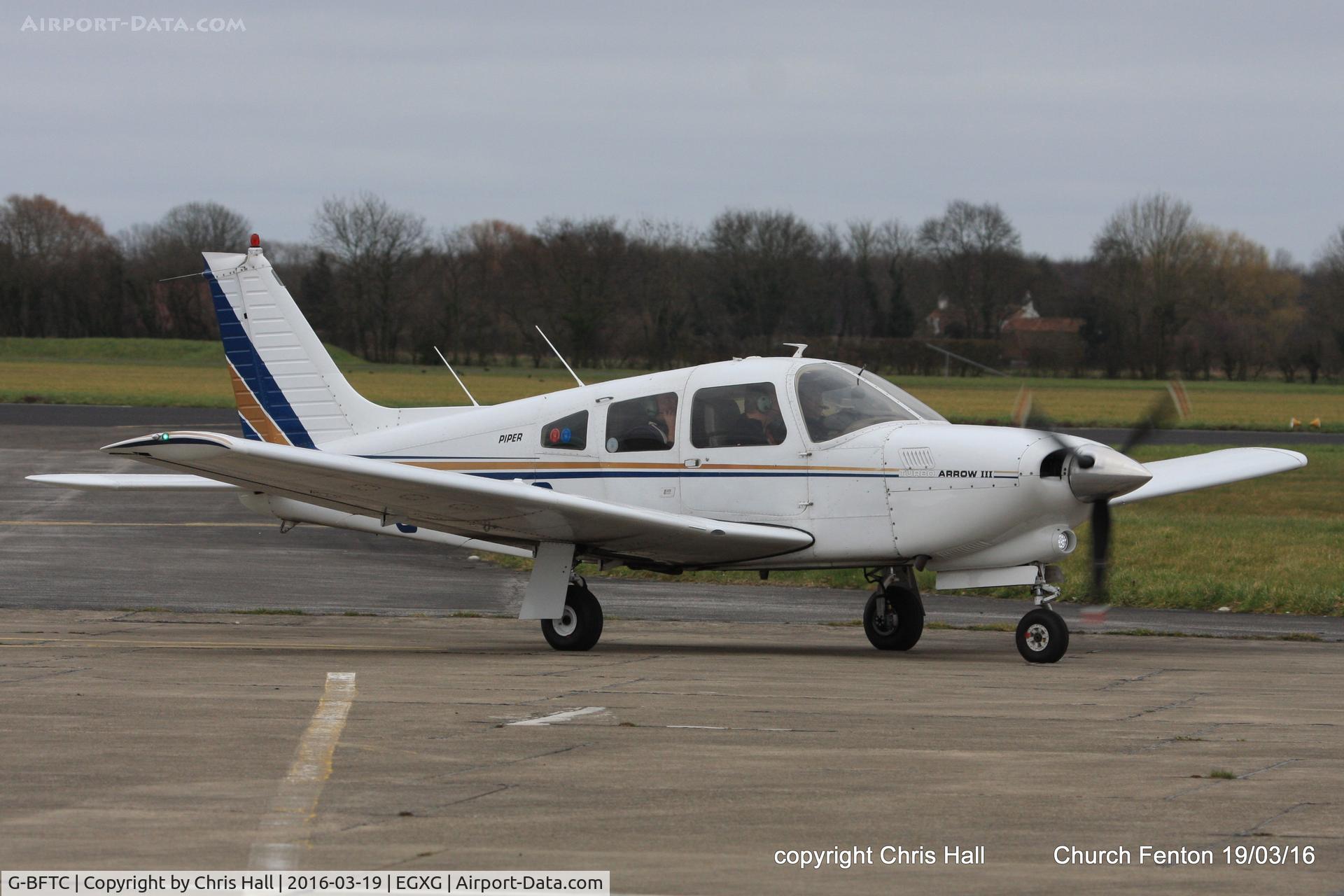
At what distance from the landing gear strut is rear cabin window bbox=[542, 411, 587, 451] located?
9.45 feet

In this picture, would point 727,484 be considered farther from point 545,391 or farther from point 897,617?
point 545,391

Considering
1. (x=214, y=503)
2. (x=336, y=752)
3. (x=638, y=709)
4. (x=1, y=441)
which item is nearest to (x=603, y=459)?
A: (x=638, y=709)

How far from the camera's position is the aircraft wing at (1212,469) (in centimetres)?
1476

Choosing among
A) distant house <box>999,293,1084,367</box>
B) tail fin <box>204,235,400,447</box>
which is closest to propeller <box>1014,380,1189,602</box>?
tail fin <box>204,235,400,447</box>

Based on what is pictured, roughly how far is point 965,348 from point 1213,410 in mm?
11509

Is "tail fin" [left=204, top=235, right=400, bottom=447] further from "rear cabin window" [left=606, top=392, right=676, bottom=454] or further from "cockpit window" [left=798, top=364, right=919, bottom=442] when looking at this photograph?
"cockpit window" [left=798, top=364, right=919, bottom=442]

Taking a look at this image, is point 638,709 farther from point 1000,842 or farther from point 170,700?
point 1000,842

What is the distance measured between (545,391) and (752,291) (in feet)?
34.3

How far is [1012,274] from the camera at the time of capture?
72.2m

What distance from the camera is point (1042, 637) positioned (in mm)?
12031

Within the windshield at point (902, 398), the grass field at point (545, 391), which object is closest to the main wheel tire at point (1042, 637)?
the windshield at point (902, 398)

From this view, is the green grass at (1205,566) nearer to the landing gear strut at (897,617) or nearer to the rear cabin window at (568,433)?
the landing gear strut at (897,617)

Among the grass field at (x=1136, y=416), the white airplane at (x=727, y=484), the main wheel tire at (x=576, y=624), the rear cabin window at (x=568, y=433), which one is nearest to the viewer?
the white airplane at (x=727, y=484)

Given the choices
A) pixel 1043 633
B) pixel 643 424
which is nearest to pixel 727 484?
pixel 643 424
